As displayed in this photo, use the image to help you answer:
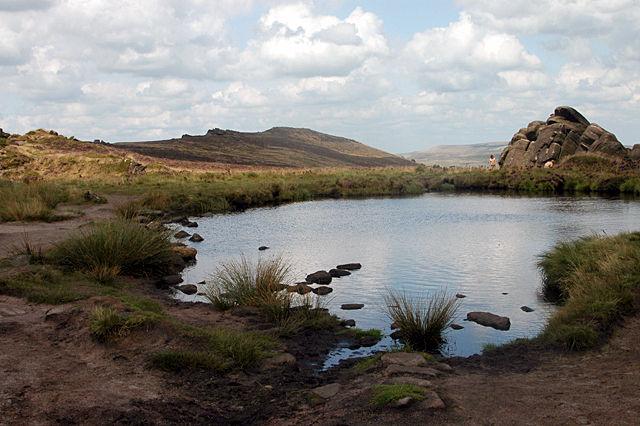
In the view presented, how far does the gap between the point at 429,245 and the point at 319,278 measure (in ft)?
23.5

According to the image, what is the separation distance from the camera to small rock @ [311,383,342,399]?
26.8ft

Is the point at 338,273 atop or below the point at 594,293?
below

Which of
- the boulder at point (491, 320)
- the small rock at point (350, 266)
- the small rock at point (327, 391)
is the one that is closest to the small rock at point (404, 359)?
the small rock at point (327, 391)

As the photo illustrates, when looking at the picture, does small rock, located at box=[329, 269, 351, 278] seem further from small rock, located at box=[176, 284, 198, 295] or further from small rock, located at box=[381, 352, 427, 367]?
small rock, located at box=[381, 352, 427, 367]

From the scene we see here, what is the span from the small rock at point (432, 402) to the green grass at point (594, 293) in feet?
11.6

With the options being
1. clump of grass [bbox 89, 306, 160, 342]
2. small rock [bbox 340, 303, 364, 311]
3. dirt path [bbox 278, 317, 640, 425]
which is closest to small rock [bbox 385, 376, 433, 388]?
dirt path [bbox 278, 317, 640, 425]

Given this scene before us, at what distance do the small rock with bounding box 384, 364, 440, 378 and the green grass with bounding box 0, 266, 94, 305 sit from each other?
6120 millimetres

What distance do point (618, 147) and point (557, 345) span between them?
4914 centimetres

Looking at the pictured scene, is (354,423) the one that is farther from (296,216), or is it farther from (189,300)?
(296,216)

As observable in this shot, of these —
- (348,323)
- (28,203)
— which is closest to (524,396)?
(348,323)

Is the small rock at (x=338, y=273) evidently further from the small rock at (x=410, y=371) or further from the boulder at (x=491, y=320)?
the small rock at (x=410, y=371)

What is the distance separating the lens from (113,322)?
9.66 meters

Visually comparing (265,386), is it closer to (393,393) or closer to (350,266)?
(393,393)

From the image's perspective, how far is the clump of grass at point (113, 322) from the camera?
9484 millimetres
